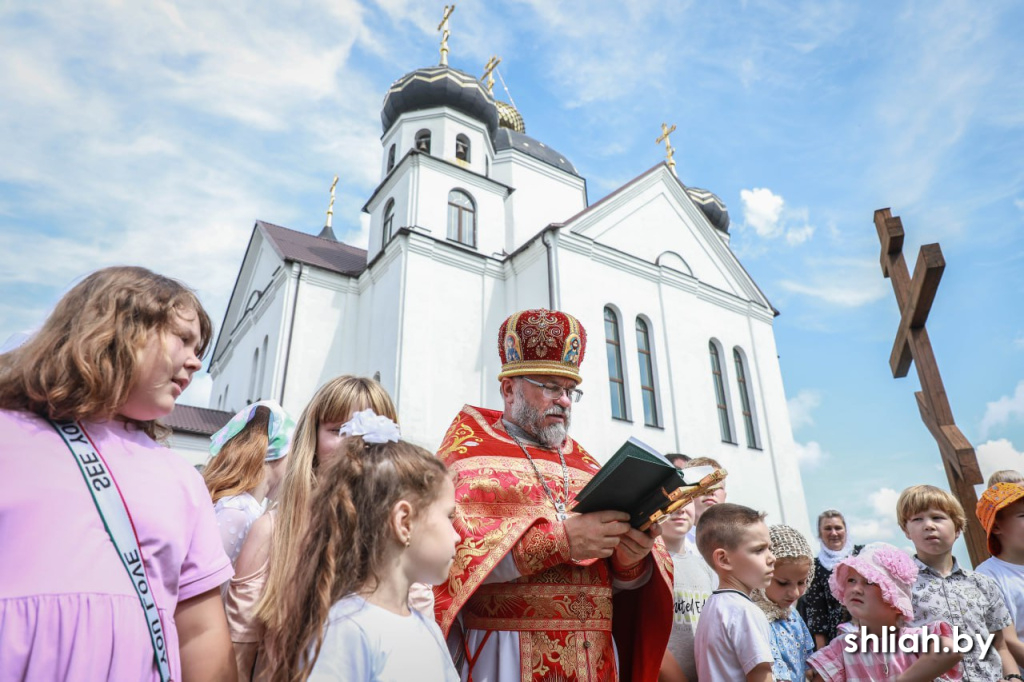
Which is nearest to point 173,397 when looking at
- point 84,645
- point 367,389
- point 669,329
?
point 84,645


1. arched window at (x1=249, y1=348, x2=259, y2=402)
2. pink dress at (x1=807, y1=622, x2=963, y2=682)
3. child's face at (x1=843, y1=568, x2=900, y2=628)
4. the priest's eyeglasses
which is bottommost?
pink dress at (x1=807, y1=622, x2=963, y2=682)

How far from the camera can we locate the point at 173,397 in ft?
5.67

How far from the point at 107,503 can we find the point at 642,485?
5.08ft

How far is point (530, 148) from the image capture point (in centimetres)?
2317

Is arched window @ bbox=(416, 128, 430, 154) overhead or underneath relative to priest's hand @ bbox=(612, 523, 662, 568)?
overhead

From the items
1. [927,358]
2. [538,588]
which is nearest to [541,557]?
[538,588]

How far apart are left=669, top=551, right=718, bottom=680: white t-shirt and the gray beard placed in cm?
95

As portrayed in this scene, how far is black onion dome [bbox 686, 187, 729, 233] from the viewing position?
26.4m

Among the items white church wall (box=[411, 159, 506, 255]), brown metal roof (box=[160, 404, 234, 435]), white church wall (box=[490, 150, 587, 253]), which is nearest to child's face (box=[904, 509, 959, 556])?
white church wall (box=[411, 159, 506, 255])

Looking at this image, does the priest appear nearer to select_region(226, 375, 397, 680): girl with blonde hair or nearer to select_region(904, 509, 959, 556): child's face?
select_region(226, 375, 397, 680): girl with blonde hair

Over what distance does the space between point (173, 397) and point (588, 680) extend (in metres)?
1.84

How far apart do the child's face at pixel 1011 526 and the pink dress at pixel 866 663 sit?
1157 mm

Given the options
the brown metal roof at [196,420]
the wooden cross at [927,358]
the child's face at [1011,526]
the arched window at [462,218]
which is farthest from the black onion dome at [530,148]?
the child's face at [1011,526]

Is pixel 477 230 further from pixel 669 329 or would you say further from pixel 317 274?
pixel 669 329
